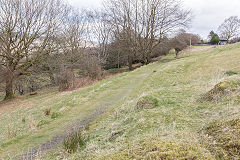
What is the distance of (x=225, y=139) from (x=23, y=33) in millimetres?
22900

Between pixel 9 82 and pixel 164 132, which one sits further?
pixel 9 82

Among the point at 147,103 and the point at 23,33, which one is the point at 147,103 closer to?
the point at 147,103

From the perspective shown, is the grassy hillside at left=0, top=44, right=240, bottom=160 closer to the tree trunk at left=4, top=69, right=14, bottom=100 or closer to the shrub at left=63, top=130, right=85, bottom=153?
the shrub at left=63, top=130, right=85, bottom=153

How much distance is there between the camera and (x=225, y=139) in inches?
78.1

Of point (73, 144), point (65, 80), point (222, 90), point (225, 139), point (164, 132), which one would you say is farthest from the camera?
point (65, 80)

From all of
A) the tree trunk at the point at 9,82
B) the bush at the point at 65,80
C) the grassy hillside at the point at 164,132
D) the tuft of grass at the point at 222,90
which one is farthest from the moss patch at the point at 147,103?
the tree trunk at the point at 9,82

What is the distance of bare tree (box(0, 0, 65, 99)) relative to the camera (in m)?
18.7

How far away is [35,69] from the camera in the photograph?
2252 cm

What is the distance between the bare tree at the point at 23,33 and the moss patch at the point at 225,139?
21424 millimetres

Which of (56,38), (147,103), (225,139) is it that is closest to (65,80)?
(56,38)

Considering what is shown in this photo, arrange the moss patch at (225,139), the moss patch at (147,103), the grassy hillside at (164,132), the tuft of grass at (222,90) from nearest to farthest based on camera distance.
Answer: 1. the moss patch at (225,139)
2. the grassy hillside at (164,132)
3. the tuft of grass at (222,90)
4. the moss patch at (147,103)

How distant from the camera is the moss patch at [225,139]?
1.80 metres

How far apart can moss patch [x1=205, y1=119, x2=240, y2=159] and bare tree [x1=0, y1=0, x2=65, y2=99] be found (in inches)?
843

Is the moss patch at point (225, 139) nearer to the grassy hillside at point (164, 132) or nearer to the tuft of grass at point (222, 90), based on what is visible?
the grassy hillside at point (164, 132)
